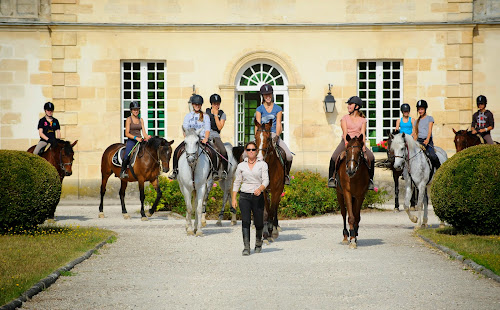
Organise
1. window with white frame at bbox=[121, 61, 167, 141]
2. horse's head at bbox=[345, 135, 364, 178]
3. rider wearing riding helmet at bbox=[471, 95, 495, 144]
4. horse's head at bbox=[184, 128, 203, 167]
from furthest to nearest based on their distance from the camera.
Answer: window with white frame at bbox=[121, 61, 167, 141] → rider wearing riding helmet at bbox=[471, 95, 495, 144] → horse's head at bbox=[184, 128, 203, 167] → horse's head at bbox=[345, 135, 364, 178]

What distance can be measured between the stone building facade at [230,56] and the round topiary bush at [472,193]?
29.9 ft

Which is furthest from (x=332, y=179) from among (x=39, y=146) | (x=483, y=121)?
(x=39, y=146)

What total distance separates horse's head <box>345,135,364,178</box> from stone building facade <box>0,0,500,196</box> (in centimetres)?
986

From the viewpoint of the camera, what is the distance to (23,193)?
12.5 m

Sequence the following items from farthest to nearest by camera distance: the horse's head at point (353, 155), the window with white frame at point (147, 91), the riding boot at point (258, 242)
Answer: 1. the window with white frame at point (147, 91)
2. the horse's head at point (353, 155)
3. the riding boot at point (258, 242)

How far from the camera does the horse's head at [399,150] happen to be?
1412 centimetres

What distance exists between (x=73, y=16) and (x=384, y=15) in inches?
344

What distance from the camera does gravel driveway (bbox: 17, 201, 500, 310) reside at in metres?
7.52

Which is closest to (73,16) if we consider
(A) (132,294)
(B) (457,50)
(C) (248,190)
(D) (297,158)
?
(D) (297,158)

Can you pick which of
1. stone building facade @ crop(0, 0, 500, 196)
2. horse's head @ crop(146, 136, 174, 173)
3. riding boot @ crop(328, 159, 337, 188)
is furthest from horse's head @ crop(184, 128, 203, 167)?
stone building facade @ crop(0, 0, 500, 196)

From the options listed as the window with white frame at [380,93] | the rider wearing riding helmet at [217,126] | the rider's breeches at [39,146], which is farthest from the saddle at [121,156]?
the window with white frame at [380,93]

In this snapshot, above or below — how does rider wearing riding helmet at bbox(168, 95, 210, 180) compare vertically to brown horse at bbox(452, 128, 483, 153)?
above

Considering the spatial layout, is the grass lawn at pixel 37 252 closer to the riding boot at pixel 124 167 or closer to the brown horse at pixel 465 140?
the riding boot at pixel 124 167

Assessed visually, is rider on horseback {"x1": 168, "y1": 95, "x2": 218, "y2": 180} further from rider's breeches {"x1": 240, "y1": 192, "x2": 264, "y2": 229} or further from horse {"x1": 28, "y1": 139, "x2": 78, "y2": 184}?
horse {"x1": 28, "y1": 139, "x2": 78, "y2": 184}
